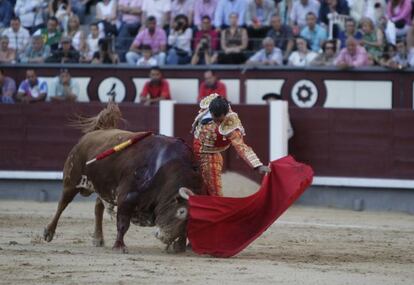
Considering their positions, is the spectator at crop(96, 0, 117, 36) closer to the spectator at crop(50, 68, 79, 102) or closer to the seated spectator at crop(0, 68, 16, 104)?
the spectator at crop(50, 68, 79, 102)

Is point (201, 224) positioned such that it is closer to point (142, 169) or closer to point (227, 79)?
point (142, 169)

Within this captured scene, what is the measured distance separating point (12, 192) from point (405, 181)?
509cm

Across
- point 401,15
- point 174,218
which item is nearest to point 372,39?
point 401,15

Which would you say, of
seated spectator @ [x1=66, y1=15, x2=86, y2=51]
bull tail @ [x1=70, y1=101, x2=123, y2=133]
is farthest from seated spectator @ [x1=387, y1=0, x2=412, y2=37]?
bull tail @ [x1=70, y1=101, x2=123, y2=133]

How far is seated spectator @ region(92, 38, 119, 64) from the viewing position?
14.8 m

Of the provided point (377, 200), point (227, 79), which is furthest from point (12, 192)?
point (377, 200)

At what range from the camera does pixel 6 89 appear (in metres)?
14.9

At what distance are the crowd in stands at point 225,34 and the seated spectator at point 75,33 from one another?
0.01m

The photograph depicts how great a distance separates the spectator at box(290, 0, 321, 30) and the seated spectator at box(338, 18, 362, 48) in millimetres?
517

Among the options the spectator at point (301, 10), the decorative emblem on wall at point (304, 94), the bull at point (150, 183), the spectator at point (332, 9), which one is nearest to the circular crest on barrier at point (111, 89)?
the decorative emblem on wall at point (304, 94)

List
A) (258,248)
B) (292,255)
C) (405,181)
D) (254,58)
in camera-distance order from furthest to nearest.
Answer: (254,58), (405,181), (258,248), (292,255)

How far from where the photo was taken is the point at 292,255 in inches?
345

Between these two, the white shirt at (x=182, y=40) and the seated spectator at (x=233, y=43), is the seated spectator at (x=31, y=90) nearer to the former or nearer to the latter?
the white shirt at (x=182, y=40)

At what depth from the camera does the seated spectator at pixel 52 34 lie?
1530cm
